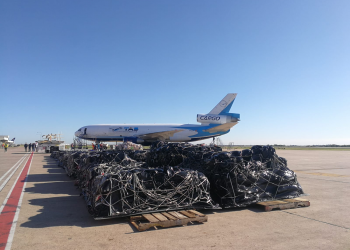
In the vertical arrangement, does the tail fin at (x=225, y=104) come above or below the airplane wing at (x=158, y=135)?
above

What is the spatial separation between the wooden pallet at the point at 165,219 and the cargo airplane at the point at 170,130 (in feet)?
111

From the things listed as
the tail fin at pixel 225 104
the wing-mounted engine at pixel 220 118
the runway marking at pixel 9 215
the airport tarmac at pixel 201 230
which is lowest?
the airport tarmac at pixel 201 230

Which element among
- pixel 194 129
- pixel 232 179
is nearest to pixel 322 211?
pixel 232 179

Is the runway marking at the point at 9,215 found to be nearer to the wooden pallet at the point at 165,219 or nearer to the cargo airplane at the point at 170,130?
the wooden pallet at the point at 165,219

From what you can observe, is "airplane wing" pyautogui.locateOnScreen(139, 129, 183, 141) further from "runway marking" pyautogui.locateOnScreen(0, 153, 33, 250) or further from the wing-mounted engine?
"runway marking" pyautogui.locateOnScreen(0, 153, 33, 250)

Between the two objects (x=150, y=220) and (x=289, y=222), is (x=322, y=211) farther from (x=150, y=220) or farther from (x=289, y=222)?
(x=150, y=220)

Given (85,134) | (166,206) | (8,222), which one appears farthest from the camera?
(85,134)

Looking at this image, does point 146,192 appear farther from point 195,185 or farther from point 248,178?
point 248,178

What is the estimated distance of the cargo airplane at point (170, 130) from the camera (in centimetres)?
4025

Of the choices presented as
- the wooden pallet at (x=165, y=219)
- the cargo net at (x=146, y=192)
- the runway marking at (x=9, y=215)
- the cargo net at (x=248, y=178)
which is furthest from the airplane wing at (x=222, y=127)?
the wooden pallet at (x=165, y=219)

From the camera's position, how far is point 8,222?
572 cm

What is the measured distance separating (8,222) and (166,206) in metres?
3.50

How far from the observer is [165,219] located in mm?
5469

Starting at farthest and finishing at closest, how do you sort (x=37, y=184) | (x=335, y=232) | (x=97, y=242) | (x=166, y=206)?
1. (x=37, y=184)
2. (x=166, y=206)
3. (x=335, y=232)
4. (x=97, y=242)
